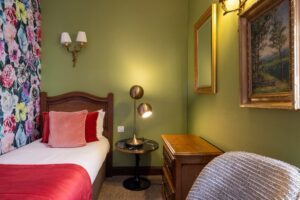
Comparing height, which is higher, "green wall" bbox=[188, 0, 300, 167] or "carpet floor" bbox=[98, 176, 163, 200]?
"green wall" bbox=[188, 0, 300, 167]

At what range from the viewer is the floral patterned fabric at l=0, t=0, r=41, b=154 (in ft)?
8.27

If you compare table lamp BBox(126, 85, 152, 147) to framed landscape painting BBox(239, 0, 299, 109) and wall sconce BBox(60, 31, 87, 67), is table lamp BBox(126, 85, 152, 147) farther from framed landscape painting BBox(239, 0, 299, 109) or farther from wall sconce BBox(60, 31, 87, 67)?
framed landscape painting BBox(239, 0, 299, 109)

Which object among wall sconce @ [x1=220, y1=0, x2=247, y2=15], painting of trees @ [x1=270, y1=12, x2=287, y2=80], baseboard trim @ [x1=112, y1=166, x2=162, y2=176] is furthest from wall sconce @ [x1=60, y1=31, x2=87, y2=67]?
painting of trees @ [x1=270, y1=12, x2=287, y2=80]

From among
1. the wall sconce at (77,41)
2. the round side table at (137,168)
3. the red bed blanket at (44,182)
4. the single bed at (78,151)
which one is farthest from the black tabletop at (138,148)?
the wall sconce at (77,41)

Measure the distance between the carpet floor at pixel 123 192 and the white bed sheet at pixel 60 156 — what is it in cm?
53

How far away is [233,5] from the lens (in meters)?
1.77

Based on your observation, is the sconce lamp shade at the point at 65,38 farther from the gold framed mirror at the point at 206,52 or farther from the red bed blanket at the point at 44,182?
the red bed blanket at the point at 44,182

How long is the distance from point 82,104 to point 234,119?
227 centimetres

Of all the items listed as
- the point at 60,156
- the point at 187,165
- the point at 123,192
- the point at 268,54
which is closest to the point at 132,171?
the point at 123,192

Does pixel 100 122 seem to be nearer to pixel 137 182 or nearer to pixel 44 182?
pixel 137 182

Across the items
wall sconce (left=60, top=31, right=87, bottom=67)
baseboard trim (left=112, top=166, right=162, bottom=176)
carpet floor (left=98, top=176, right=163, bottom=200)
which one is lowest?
carpet floor (left=98, top=176, right=163, bottom=200)

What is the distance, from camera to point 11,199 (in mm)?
1316

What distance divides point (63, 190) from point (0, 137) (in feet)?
4.65

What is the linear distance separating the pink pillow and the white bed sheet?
97 mm
